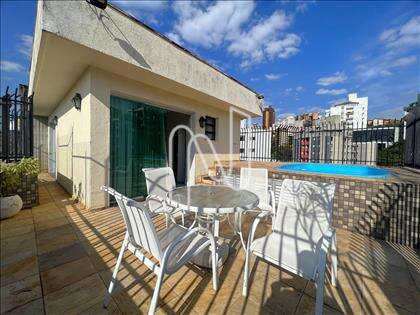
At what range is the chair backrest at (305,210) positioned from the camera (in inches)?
89.1

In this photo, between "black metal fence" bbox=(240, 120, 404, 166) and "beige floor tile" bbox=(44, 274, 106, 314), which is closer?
"beige floor tile" bbox=(44, 274, 106, 314)

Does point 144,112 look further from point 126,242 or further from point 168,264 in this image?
point 168,264

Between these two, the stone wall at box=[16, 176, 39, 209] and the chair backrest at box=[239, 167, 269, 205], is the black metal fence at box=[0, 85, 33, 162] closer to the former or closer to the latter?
the stone wall at box=[16, 176, 39, 209]

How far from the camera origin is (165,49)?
481 cm

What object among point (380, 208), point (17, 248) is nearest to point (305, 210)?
point (380, 208)

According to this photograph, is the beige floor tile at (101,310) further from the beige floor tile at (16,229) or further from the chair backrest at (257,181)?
the chair backrest at (257,181)

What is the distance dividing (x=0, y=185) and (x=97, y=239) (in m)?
2.48

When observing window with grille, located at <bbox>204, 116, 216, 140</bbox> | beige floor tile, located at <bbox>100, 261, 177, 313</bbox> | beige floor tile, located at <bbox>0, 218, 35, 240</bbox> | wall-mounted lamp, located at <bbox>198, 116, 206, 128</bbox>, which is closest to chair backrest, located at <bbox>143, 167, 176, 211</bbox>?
beige floor tile, located at <bbox>100, 261, 177, 313</bbox>

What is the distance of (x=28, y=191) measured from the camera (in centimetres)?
442

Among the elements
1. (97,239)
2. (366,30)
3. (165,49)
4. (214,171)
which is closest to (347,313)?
(97,239)

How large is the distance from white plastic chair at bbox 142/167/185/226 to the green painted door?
6.41 feet

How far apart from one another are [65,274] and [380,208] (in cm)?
438

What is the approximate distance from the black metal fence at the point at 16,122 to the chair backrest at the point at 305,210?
5.73m

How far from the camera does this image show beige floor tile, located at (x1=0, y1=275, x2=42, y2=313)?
1.75 m
